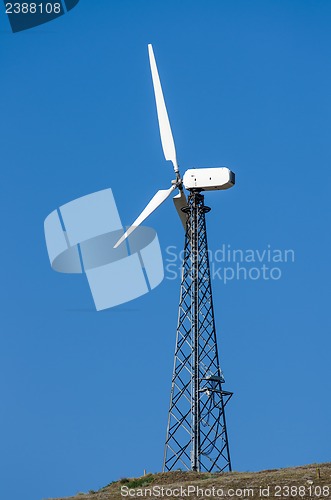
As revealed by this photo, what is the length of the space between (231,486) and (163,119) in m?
26.4

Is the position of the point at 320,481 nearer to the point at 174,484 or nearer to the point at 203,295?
the point at 174,484

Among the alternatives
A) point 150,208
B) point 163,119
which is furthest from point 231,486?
point 163,119

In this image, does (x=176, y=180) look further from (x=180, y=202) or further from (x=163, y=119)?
(x=163, y=119)

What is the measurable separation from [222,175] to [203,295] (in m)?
7.29

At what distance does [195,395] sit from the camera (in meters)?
70.2

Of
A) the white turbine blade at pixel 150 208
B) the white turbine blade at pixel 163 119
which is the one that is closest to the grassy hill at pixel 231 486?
the white turbine blade at pixel 150 208

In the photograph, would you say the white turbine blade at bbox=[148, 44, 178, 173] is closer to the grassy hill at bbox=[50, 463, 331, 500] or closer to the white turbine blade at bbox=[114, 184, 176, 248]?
the white turbine blade at bbox=[114, 184, 176, 248]

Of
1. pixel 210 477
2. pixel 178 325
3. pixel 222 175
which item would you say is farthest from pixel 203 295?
pixel 210 477

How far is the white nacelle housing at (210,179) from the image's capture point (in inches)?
2916

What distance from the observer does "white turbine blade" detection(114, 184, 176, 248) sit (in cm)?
7481

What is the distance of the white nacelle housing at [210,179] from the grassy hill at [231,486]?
17.9 m

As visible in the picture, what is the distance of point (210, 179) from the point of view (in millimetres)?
74312

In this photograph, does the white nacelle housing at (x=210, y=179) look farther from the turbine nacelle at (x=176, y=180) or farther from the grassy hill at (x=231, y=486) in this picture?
the grassy hill at (x=231, y=486)

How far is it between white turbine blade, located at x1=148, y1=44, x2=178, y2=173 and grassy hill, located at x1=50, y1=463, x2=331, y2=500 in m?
20.5
